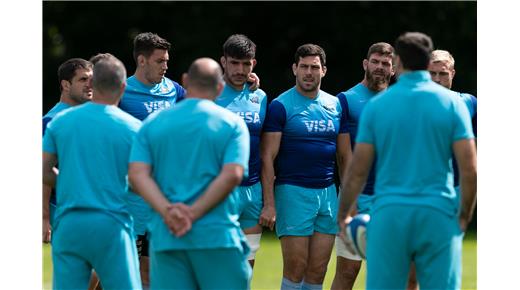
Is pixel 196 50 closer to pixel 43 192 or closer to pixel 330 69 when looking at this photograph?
pixel 330 69

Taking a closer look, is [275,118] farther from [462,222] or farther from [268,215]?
[462,222]

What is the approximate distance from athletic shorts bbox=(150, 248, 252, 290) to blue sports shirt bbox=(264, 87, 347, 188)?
2746 mm

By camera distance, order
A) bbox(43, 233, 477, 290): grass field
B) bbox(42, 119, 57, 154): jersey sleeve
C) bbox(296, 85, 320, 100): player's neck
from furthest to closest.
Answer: bbox(43, 233, 477, 290): grass field, bbox(296, 85, 320, 100): player's neck, bbox(42, 119, 57, 154): jersey sleeve

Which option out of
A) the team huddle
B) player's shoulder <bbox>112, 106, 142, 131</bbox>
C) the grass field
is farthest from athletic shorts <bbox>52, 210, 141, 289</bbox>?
the grass field

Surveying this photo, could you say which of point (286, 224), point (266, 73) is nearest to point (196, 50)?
point (266, 73)

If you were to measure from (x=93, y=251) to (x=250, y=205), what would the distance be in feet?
7.62

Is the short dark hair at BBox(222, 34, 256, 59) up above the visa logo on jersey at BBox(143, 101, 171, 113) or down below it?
above

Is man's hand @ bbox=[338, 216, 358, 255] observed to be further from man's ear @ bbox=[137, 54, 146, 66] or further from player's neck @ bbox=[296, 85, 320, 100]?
man's ear @ bbox=[137, 54, 146, 66]

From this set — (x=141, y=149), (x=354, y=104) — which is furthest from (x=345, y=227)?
(x=354, y=104)

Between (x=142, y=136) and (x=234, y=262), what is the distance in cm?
101

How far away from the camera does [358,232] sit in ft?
23.5

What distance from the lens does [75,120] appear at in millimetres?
7258

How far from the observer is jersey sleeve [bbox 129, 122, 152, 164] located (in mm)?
6715

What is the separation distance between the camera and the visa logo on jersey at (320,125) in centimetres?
939
